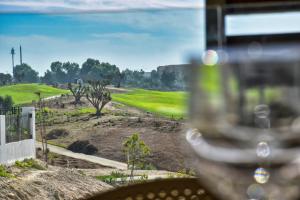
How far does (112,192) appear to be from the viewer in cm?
79

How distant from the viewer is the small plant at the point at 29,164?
3.02 m

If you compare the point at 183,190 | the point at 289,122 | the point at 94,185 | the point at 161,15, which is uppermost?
the point at 161,15

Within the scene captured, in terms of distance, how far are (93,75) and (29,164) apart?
22.8 inches

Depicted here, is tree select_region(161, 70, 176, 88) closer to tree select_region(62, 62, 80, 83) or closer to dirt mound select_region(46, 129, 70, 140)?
tree select_region(62, 62, 80, 83)

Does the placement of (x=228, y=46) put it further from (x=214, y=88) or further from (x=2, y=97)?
(x=2, y=97)

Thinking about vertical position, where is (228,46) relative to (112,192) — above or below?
above

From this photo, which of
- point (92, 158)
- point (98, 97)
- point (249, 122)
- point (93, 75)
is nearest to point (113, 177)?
point (92, 158)

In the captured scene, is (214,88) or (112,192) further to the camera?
(112,192)

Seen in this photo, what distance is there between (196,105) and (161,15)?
2.37m

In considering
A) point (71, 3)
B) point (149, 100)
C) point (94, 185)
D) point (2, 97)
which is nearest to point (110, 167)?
point (94, 185)

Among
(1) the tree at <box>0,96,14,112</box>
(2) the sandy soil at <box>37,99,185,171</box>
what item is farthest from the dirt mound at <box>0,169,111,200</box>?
(1) the tree at <box>0,96,14,112</box>

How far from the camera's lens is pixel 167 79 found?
2980 mm

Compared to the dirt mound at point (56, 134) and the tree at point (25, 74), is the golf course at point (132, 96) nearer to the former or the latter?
the tree at point (25, 74)

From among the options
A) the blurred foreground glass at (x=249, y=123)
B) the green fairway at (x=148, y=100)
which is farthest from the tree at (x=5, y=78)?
the blurred foreground glass at (x=249, y=123)
